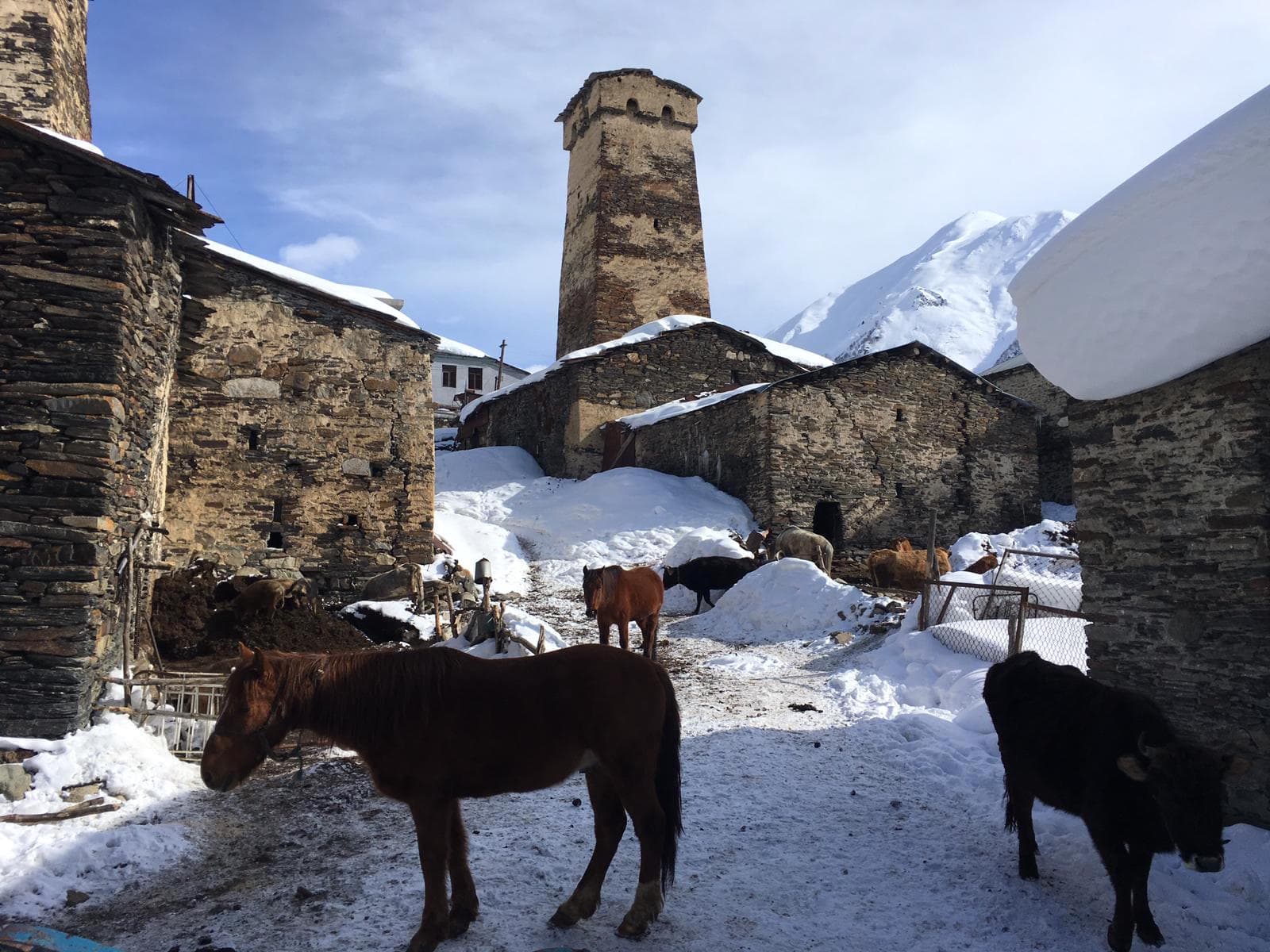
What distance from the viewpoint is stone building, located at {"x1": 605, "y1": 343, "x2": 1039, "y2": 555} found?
66.7ft

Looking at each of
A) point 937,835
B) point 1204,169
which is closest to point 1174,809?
point 937,835

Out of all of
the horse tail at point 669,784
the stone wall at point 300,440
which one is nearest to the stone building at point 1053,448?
the stone wall at point 300,440

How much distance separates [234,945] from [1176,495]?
6191mm

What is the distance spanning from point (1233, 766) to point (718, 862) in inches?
109

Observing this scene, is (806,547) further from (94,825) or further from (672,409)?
(94,825)

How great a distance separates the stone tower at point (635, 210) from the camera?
2844 centimetres

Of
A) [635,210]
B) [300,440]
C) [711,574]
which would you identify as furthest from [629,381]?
[300,440]

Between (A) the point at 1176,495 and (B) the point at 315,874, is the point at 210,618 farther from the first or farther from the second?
(A) the point at 1176,495

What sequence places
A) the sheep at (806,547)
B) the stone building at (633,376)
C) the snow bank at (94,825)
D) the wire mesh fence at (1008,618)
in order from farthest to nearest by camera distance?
the stone building at (633,376) → the sheep at (806,547) → the wire mesh fence at (1008,618) → the snow bank at (94,825)

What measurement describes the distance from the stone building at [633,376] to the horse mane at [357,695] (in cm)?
2156

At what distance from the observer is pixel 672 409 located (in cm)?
2381

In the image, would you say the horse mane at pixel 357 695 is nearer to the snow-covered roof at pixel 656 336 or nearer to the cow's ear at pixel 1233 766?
the cow's ear at pixel 1233 766

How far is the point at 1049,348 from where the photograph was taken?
6.25 meters

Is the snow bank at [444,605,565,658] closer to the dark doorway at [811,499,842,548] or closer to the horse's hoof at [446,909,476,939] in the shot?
the horse's hoof at [446,909,476,939]
